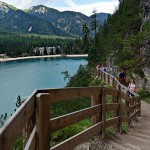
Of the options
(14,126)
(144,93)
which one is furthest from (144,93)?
(14,126)

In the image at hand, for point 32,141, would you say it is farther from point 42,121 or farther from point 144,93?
point 144,93

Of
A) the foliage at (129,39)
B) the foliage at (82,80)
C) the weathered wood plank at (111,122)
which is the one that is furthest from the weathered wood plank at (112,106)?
the foliage at (82,80)

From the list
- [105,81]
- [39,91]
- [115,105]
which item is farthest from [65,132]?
[105,81]

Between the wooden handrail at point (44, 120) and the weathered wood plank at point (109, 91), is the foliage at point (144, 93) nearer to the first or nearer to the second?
the weathered wood plank at point (109, 91)

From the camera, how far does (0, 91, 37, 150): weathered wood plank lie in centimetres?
232

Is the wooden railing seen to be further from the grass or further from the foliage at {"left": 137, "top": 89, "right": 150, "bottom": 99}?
the foliage at {"left": 137, "top": 89, "right": 150, "bottom": 99}

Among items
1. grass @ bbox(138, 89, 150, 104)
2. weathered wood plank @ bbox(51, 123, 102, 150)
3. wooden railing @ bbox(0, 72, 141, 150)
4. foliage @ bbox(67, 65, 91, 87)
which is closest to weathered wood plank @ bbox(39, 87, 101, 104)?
wooden railing @ bbox(0, 72, 141, 150)

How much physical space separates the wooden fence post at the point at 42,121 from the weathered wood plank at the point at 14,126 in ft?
0.75

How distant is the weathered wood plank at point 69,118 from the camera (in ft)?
14.4

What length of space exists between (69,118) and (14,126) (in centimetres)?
226

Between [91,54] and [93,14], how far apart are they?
43.0 ft

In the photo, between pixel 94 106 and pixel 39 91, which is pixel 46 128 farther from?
pixel 94 106

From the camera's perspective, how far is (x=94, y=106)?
Result: 20.0 feet

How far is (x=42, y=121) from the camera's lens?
→ 3920 millimetres
